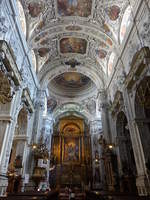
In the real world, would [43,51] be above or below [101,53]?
above

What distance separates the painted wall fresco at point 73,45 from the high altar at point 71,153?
12.3 m

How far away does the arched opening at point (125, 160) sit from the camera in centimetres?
1001

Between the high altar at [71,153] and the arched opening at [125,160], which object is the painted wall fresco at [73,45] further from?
the high altar at [71,153]

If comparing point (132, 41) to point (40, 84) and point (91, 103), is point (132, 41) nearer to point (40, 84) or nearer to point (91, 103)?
point (40, 84)

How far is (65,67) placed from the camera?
17.6 metres

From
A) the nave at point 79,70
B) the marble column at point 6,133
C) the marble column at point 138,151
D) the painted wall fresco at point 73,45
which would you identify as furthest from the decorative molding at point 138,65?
the painted wall fresco at point 73,45

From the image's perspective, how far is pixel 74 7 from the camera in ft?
39.5

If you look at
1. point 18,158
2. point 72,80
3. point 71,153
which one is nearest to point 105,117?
point 18,158

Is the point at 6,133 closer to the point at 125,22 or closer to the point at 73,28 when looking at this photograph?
the point at 73,28

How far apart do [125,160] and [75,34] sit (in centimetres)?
1093

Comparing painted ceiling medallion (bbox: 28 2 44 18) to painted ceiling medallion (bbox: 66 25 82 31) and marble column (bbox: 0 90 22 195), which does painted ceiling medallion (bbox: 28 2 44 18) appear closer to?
painted ceiling medallion (bbox: 66 25 82 31)

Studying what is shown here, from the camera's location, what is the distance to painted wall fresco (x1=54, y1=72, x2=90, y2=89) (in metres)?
22.6

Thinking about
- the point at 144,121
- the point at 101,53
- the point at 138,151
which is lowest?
the point at 138,151

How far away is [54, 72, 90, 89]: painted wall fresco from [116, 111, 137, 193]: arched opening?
11.4m
